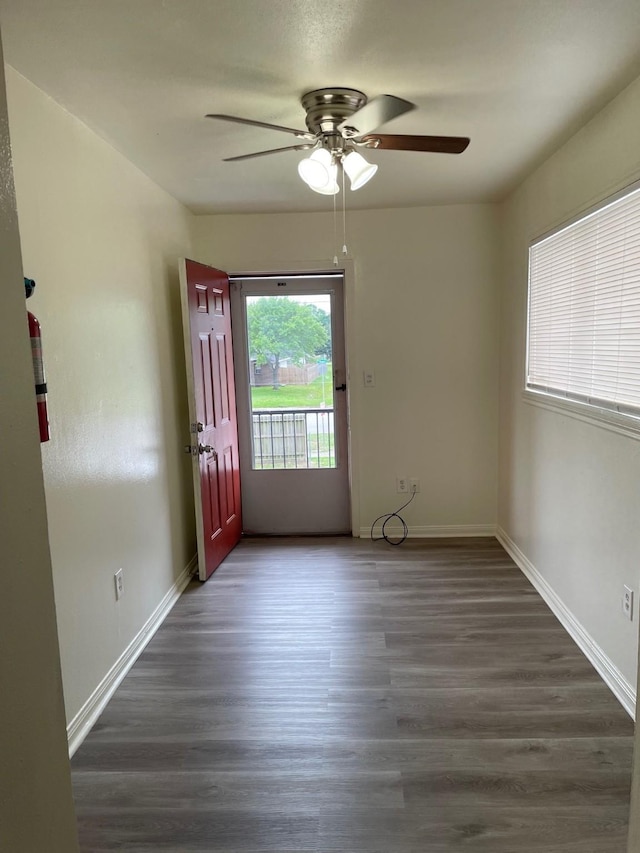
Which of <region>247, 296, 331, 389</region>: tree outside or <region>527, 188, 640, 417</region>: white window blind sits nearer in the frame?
<region>527, 188, 640, 417</region>: white window blind

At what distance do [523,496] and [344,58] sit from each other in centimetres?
267

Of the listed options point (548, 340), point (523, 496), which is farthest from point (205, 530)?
point (548, 340)

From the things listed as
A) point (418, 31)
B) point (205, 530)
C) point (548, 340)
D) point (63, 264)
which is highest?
point (418, 31)

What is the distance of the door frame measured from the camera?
3.90 meters

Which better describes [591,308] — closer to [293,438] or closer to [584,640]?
[584,640]

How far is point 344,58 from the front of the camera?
1776mm

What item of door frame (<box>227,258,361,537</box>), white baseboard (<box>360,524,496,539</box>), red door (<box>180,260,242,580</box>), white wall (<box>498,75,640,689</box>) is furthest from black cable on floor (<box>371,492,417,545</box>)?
red door (<box>180,260,242,580</box>)

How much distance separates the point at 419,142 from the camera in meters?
2.01


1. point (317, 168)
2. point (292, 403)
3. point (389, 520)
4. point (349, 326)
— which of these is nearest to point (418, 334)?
point (349, 326)

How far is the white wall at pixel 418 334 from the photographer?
3865 millimetres

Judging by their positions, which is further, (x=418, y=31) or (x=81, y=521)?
(x=81, y=521)

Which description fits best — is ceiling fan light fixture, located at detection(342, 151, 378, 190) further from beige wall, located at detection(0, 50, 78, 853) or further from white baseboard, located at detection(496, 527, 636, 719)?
white baseboard, located at detection(496, 527, 636, 719)

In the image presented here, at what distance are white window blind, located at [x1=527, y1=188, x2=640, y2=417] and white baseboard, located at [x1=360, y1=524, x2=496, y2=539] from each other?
51.7 inches

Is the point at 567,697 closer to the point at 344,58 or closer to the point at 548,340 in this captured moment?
the point at 548,340
